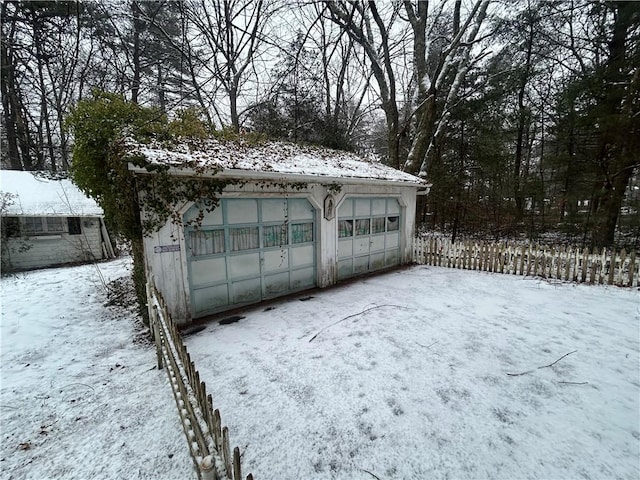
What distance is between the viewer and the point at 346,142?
1252cm

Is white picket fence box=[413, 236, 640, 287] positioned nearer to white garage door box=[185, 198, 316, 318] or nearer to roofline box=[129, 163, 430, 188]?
roofline box=[129, 163, 430, 188]

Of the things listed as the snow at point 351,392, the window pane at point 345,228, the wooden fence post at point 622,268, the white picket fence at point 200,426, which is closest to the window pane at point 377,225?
the window pane at point 345,228

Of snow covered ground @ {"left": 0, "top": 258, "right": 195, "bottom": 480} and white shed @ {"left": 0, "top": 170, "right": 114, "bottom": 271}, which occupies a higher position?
white shed @ {"left": 0, "top": 170, "right": 114, "bottom": 271}

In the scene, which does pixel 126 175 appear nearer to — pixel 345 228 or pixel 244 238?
pixel 244 238

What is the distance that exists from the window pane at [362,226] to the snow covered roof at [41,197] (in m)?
8.63

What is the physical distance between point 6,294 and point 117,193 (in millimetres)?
5805

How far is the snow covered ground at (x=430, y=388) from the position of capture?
223cm

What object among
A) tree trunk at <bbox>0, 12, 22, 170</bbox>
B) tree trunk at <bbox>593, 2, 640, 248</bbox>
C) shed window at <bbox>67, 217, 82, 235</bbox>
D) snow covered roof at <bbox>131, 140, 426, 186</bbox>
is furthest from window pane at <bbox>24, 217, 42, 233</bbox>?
tree trunk at <bbox>593, 2, 640, 248</bbox>

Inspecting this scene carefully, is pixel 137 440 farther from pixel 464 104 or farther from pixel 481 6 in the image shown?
pixel 481 6

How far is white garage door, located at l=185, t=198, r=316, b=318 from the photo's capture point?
4.91 meters

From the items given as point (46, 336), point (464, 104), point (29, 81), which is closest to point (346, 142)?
point (464, 104)

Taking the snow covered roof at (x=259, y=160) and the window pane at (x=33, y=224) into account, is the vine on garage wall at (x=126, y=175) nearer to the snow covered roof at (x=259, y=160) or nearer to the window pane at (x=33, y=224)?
the snow covered roof at (x=259, y=160)

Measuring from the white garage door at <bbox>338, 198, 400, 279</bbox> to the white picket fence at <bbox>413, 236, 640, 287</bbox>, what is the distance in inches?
52.1

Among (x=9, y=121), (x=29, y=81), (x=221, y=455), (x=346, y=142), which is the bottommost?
(x=221, y=455)
